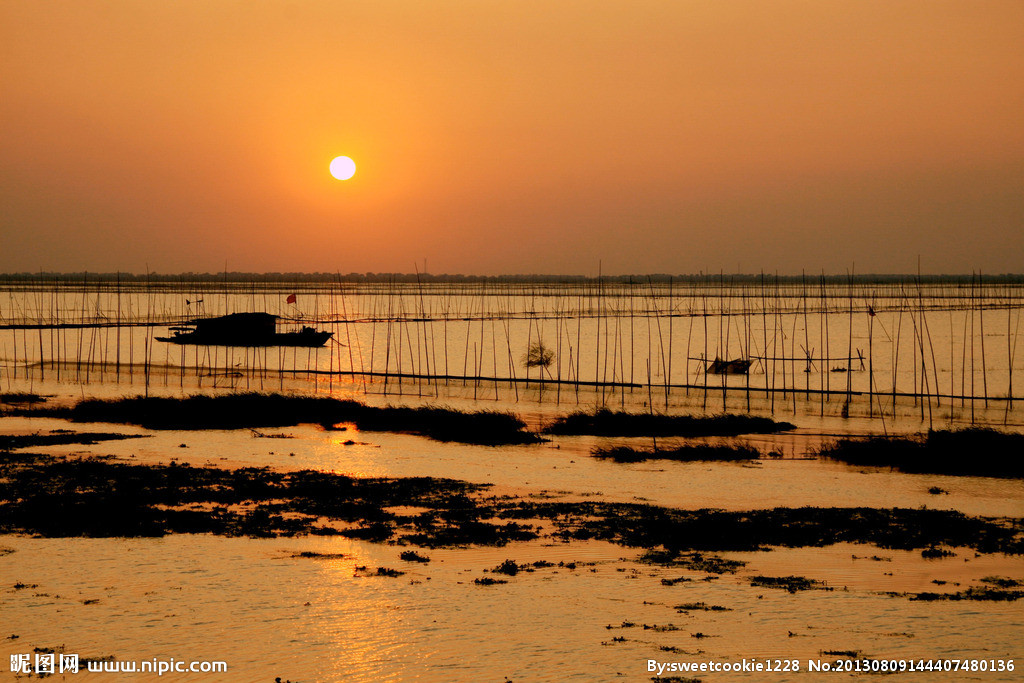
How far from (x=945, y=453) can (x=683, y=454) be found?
187 inches

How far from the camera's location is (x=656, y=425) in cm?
2092

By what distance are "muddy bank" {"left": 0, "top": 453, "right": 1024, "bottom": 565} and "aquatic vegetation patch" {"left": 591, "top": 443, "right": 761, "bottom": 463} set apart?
416 cm

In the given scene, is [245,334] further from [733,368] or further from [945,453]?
[945,453]

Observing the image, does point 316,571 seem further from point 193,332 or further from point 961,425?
point 193,332

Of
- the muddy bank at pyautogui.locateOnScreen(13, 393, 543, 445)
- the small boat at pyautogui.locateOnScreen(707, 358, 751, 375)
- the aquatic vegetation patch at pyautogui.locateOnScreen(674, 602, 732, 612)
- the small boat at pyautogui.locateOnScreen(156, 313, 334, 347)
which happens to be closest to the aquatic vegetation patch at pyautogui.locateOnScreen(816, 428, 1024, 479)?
the muddy bank at pyautogui.locateOnScreen(13, 393, 543, 445)

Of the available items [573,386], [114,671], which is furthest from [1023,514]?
[573,386]

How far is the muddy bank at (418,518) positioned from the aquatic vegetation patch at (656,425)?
7092mm

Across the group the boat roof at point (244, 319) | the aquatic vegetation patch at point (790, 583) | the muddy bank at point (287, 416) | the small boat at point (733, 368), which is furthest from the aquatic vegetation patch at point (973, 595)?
the boat roof at point (244, 319)

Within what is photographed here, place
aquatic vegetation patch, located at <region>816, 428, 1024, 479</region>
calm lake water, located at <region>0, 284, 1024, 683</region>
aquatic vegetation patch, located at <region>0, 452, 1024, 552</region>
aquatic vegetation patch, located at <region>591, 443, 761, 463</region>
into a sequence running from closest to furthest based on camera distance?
calm lake water, located at <region>0, 284, 1024, 683</region>, aquatic vegetation patch, located at <region>0, 452, 1024, 552</region>, aquatic vegetation patch, located at <region>816, 428, 1024, 479</region>, aquatic vegetation patch, located at <region>591, 443, 761, 463</region>

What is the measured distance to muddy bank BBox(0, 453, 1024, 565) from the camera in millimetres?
10555

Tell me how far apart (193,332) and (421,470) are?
107 feet

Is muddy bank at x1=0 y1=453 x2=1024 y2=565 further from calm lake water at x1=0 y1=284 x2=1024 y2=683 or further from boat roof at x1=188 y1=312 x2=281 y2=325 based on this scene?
boat roof at x1=188 y1=312 x2=281 y2=325

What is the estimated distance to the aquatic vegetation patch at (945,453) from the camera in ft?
53.4

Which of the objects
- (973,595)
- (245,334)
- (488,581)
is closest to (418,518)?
(488,581)
